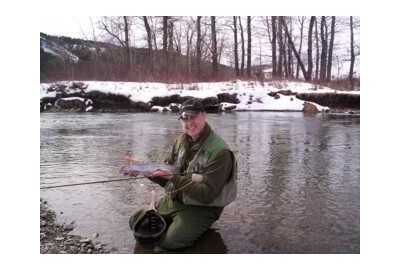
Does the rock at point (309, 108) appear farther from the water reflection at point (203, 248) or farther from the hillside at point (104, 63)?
the water reflection at point (203, 248)

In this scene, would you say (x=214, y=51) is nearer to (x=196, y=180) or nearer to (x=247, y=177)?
(x=247, y=177)

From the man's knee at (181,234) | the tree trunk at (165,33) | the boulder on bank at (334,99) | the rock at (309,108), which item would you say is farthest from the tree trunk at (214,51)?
the man's knee at (181,234)

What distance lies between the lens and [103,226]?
13.8 feet

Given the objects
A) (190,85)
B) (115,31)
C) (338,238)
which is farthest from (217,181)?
(190,85)

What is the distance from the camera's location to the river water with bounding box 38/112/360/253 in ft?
13.3

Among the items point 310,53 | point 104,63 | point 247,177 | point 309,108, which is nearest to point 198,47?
point 104,63

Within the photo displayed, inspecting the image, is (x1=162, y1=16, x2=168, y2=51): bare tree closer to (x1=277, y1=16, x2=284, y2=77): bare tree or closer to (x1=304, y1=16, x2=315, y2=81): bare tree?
(x1=277, y1=16, x2=284, y2=77): bare tree

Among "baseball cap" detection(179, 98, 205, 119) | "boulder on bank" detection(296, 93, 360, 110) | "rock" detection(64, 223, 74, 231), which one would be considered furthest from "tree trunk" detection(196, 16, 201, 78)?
"rock" detection(64, 223, 74, 231)

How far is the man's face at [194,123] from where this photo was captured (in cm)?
380

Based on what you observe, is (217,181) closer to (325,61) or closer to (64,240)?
(64,240)

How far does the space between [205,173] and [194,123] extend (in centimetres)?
41

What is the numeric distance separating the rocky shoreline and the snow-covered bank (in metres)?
1.64

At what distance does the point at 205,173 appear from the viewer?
3.70m

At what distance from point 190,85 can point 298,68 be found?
1485 millimetres
